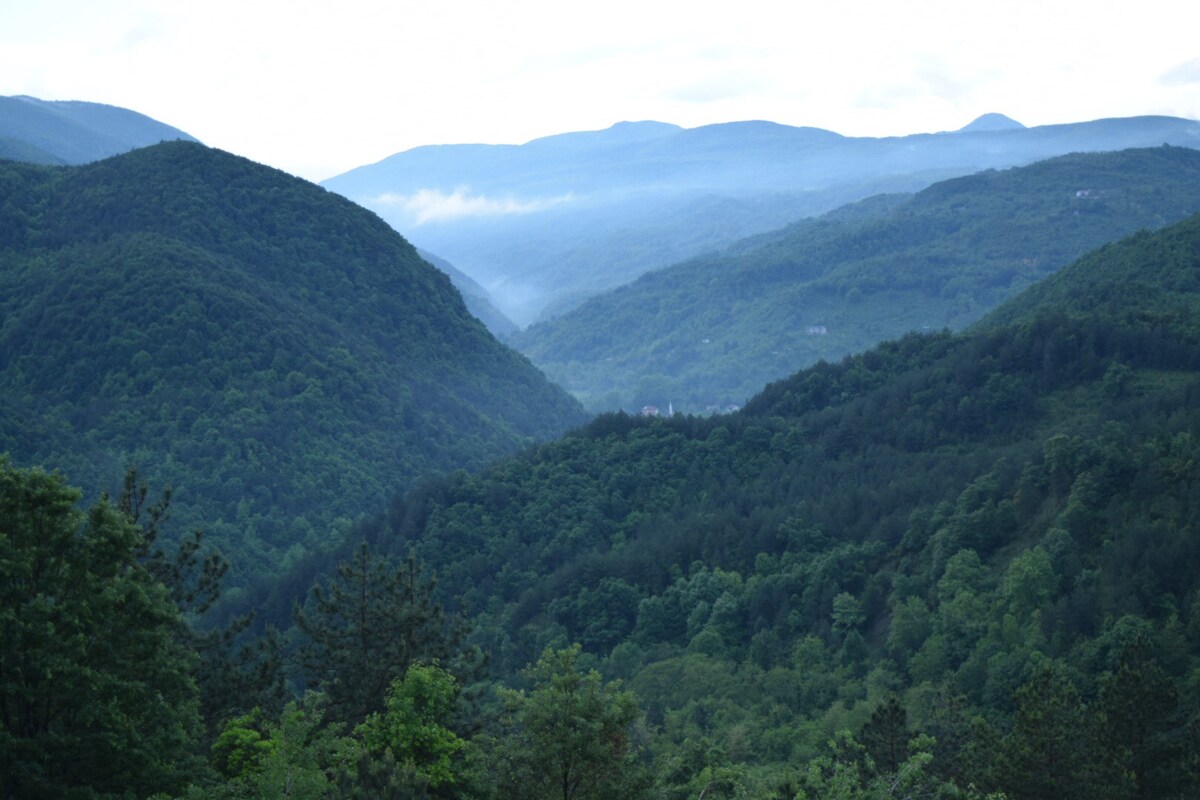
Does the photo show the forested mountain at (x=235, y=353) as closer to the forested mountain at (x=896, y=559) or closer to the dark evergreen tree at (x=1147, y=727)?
the forested mountain at (x=896, y=559)

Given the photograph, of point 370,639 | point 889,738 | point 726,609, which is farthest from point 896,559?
point 370,639

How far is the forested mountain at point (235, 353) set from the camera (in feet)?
245

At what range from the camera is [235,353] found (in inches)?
3344

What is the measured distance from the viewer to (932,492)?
2030 inches

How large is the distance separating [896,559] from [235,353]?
54.6 m

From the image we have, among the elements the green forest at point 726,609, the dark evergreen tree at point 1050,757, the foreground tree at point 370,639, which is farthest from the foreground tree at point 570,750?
the dark evergreen tree at point 1050,757

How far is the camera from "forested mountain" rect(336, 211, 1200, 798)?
86.3 ft

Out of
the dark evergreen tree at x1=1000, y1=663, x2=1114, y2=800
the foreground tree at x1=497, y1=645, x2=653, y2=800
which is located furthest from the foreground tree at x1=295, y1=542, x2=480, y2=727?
the dark evergreen tree at x1=1000, y1=663, x2=1114, y2=800

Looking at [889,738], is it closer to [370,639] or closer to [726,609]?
[370,639]

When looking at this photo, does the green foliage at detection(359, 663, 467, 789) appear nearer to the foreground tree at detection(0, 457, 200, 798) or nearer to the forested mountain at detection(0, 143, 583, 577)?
the foreground tree at detection(0, 457, 200, 798)

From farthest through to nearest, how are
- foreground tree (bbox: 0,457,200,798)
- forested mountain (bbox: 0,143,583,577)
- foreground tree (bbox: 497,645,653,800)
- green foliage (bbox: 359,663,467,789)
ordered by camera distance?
forested mountain (bbox: 0,143,583,577) < green foliage (bbox: 359,663,467,789) < foreground tree (bbox: 497,645,653,800) < foreground tree (bbox: 0,457,200,798)

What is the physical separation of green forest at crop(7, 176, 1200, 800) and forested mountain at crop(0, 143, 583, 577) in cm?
413

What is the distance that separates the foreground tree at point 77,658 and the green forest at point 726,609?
0.05 metres

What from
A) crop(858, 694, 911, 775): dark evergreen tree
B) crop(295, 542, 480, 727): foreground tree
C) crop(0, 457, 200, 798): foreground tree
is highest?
crop(0, 457, 200, 798): foreground tree
